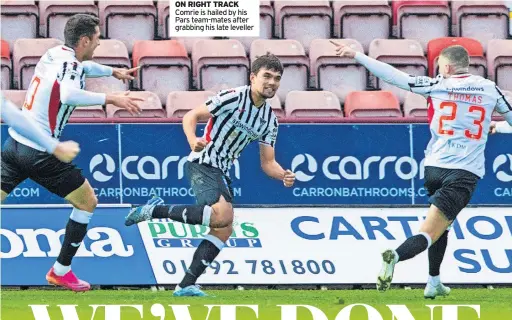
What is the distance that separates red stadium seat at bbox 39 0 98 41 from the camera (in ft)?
47.9

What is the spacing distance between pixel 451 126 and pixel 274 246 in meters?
2.30

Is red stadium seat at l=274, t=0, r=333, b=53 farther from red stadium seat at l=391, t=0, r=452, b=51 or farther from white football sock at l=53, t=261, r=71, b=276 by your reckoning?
white football sock at l=53, t=261, r=71, b=276

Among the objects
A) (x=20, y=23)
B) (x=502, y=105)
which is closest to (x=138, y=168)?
(x=502, y=105)

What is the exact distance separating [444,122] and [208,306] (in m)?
2.21

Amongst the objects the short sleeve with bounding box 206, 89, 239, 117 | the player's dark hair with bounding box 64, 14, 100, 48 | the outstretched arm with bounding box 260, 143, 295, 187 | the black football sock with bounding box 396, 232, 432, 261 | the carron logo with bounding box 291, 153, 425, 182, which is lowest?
the black football sock with bounding box 396, 232, 432, 261

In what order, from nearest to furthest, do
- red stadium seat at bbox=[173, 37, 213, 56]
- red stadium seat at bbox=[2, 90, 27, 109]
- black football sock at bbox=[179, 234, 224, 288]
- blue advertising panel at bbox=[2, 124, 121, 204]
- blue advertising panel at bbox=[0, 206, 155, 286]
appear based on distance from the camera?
black football sock at bbox=[179, 234, 224, 288] < blue advertising panel at bbox=[0, 206, 155, 286] < blue advertising panel at bbox=[2, 124, 121, 204] < red stadium seat at bbox=[2, 90, 27, 109] < red stadium seat at bbox=[173, 37, 213, 56]

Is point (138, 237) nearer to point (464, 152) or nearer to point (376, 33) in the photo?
point (464, 152)

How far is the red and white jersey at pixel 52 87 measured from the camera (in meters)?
9.02

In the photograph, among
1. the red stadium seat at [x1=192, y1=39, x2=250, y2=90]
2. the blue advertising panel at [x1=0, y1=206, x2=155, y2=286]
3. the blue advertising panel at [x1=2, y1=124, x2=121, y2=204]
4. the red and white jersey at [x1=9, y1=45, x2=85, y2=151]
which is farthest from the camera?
the red stadium seat at [x1=192, y1=39, x2=250, y2=90]

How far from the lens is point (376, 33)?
14.9 m

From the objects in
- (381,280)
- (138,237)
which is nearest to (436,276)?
(381,280)

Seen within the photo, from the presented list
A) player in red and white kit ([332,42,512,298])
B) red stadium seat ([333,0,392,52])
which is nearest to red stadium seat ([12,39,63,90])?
red stadium seat ([333,0,392,52])

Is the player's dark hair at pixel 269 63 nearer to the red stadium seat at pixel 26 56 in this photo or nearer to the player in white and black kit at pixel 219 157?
the player in white and black kit at pixel 219 157

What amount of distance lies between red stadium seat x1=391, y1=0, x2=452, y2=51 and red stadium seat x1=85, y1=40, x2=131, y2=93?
3.39m
